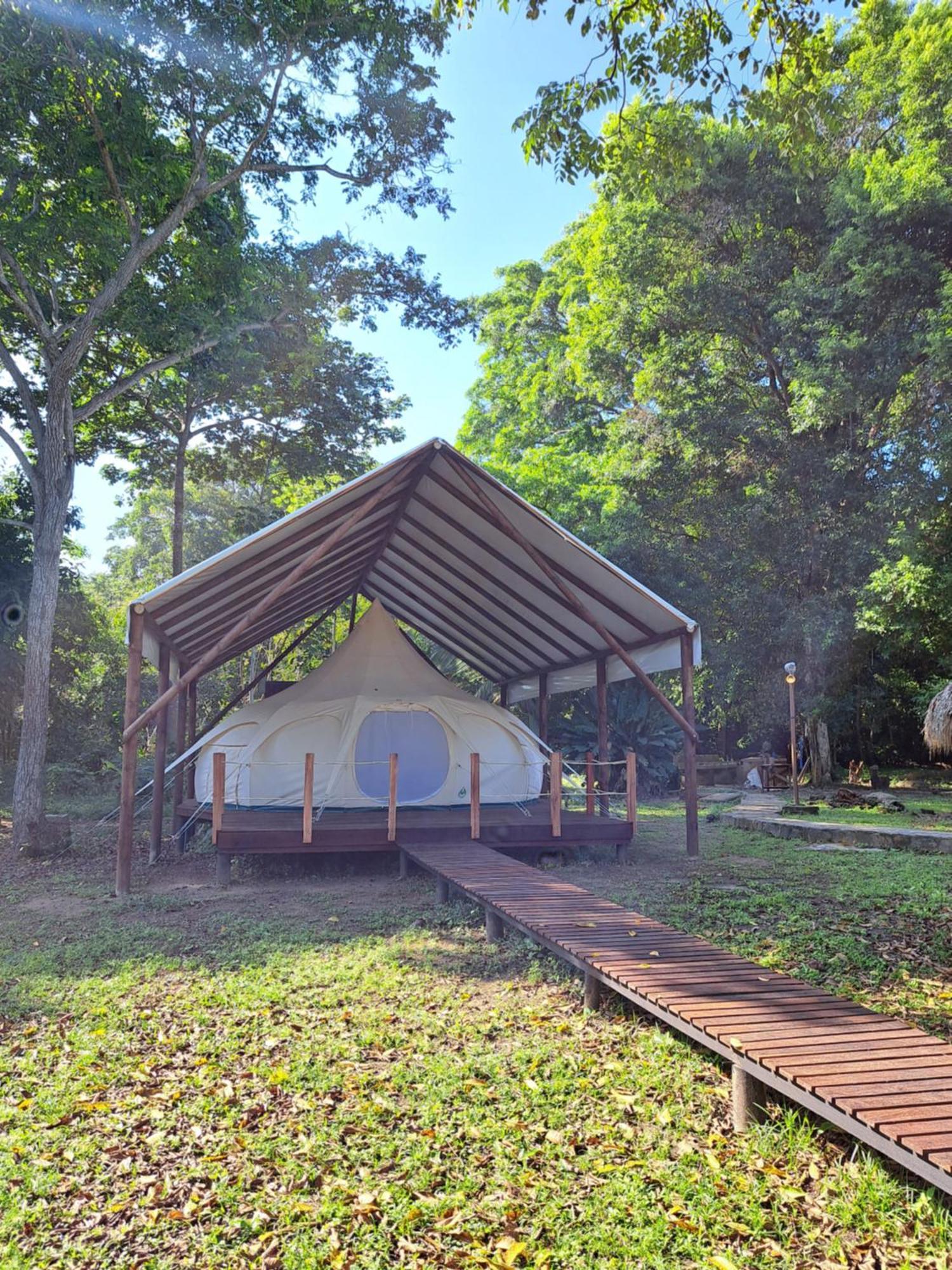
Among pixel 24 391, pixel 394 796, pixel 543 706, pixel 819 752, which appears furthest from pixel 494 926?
pixel 819 752

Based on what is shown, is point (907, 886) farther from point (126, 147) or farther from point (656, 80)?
point (126, 147)

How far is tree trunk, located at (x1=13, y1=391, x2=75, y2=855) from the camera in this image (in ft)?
34.3

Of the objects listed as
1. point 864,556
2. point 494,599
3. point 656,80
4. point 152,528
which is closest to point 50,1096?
point 656,80

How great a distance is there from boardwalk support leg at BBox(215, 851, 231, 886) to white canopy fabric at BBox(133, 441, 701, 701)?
6.50 ft

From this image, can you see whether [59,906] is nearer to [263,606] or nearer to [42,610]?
[263,606]

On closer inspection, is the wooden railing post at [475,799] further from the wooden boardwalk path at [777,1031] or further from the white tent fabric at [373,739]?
the wooden boardwalk path at [777,1031]

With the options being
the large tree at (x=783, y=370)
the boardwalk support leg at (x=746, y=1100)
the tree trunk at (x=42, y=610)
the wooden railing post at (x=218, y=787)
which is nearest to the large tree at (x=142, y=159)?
the tree trunk at (x=42, y=610)

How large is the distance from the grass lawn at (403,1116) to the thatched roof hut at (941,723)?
23.6ft

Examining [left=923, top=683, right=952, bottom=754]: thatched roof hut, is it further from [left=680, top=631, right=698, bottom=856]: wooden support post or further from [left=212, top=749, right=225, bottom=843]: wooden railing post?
[left=212, top=749, right=225, bottom=843]: wooden railing post

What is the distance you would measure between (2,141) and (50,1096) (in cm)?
1036

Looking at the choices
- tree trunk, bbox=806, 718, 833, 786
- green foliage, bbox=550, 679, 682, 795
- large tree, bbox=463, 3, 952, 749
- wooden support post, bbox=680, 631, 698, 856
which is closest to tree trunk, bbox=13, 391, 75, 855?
wooden support post, bbox=680, 631, 698, 856

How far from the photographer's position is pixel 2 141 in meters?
9.51

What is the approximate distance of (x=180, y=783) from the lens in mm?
11594

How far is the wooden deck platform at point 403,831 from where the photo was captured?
8.29 m
